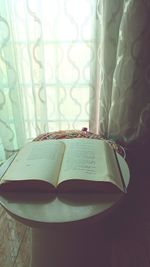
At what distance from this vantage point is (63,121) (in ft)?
4.72

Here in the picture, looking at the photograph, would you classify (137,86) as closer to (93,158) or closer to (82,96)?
(82,96)

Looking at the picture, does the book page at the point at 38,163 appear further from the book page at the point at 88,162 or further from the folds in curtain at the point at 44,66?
the folds in curtain at the point at 44,66

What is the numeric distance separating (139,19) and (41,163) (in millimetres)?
677

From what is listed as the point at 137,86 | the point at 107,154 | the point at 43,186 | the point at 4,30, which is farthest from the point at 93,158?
the point at 4,30

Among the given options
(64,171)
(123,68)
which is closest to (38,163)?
(64,171)

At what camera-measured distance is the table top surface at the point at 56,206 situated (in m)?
0.65

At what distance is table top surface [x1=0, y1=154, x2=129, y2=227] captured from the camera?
25.7 inches

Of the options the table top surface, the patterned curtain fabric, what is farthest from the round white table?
the patterned curtain fabric

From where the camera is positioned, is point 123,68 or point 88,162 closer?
point 88,162

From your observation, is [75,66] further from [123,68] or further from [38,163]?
[38,163]

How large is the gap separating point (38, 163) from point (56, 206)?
0.46 ft

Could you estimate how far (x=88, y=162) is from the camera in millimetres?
770

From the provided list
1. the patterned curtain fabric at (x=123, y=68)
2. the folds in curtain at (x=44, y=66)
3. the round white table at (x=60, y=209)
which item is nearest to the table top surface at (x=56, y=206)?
the round white table at (x=60, y=209)

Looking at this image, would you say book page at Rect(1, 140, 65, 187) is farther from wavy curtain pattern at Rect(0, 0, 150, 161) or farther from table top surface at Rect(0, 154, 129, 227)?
wavy curtain pattern at Rect(0, 0, 150, 161)
